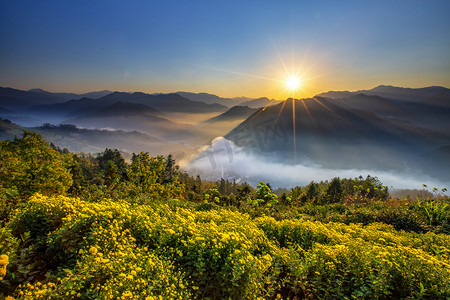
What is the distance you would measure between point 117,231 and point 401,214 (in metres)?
10.7

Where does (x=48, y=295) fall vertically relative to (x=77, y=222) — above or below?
below

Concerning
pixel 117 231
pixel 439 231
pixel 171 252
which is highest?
pixel 117 231

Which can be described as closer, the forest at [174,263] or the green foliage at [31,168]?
the forest at [174,263]

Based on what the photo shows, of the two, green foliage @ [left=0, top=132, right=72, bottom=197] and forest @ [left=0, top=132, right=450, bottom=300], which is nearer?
forest @ [left=0, top=132, right=450, bottom=300]

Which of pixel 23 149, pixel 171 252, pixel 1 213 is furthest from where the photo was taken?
pixel 23 149

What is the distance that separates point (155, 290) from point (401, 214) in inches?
408

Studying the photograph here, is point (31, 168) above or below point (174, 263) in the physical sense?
above

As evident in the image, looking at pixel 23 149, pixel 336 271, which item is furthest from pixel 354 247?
pixel 23 149

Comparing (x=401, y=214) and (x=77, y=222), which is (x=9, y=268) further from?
(x=401, y=214)

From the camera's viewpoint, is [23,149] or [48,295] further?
[23,149]

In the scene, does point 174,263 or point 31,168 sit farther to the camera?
point 31,168

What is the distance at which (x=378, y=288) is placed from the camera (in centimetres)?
343

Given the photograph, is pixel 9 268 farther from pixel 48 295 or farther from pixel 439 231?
pixel 439 231

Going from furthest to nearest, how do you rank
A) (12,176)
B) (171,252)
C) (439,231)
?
(12,176) < (439,231) < (171,252)
